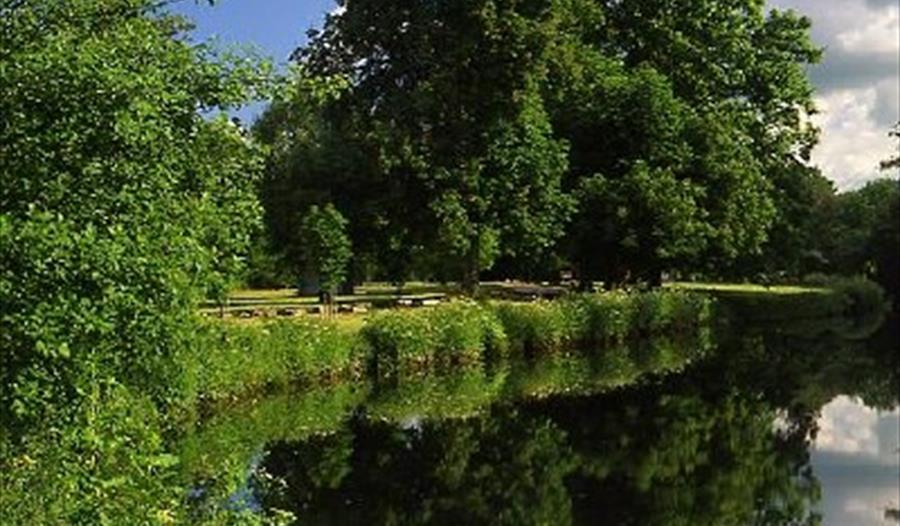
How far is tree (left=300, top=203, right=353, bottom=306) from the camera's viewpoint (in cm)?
4519

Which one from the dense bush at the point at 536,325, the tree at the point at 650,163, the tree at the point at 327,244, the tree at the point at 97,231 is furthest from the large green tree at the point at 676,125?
the tree at the point at 97,231

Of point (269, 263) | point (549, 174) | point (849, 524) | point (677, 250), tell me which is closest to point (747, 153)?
point (677, 250)

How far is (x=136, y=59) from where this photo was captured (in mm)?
9414

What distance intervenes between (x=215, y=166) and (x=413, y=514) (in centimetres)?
986

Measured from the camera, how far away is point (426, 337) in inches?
1516

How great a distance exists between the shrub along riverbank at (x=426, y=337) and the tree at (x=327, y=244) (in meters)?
6.67

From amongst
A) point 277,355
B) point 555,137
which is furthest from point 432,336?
point 555,137

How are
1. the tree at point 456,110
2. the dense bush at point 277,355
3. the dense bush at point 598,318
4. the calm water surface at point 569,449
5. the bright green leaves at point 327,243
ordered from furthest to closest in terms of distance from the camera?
the bright green leaves at point 327,243 → the dense bush at point 598,318 → the tree at point 456,110 → the dense bush at point 277,355 → the calm water surface at point 569,449

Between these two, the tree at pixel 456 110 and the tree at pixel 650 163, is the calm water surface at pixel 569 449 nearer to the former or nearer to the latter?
the tree at pixel 456 110

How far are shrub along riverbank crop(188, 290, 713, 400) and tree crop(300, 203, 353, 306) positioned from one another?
6665 millimetres

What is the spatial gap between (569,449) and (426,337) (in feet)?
45.2

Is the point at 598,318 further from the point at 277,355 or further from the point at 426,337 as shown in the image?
the point at 277,355

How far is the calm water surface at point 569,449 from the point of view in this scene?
63.6ft

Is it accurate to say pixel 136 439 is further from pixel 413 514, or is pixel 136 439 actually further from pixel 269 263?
pixel 269 263
